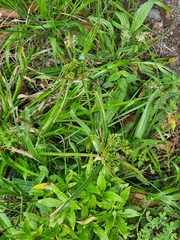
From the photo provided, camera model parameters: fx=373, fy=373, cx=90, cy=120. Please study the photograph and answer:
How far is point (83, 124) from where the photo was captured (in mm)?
1623

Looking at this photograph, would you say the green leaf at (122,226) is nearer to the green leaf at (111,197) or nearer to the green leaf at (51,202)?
the green leaf at (111,197)

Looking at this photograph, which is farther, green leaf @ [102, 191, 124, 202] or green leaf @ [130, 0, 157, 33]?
green leaf @ [130, 0, 157, 33]

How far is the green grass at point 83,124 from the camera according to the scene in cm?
162

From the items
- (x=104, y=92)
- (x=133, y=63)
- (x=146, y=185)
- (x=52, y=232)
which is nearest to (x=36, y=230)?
(x=52, y=232)

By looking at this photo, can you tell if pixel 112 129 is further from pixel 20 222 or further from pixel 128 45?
pixel 20 222

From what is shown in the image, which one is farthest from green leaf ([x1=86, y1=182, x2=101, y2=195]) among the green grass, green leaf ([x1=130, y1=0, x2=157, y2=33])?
green leaf ([x1=130, y1=0, x2=157, y2=33])

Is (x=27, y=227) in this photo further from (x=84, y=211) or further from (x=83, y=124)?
(x=83, y=124)

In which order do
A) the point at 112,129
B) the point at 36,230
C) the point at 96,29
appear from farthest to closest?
1. the point at 112,129
2. the point at 96,29
3. the point at 36,230

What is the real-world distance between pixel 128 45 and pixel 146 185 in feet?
2.29

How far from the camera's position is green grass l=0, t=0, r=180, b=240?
5.30 feet

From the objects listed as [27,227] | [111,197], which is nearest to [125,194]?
[111,197]

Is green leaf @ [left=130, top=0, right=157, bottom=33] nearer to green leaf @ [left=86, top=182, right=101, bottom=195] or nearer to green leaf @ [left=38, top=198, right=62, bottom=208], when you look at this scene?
green leaf @ [left=86, top=182, right=101, bottom=195]

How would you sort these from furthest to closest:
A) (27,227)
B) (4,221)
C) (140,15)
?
(140,15)
(4,221)
(27,227)

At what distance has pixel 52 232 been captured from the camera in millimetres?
1591
